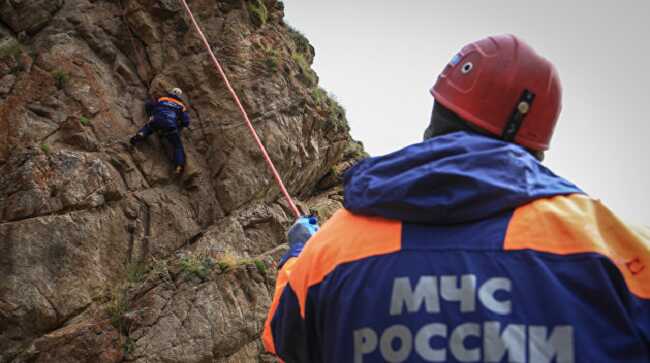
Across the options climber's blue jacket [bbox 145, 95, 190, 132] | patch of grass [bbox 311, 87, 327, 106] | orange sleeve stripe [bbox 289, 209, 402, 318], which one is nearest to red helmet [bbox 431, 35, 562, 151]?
orange sleeve stripe [bbox 289, 209, 402, 318]

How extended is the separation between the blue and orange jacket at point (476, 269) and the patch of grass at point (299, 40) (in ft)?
39.4

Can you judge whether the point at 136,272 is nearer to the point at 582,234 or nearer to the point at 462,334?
the point at 462,334

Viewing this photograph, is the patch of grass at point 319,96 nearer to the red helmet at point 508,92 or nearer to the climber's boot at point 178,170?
the climber's boot at point 178,170

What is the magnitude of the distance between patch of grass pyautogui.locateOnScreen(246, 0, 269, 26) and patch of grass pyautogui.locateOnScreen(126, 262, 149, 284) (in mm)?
6887

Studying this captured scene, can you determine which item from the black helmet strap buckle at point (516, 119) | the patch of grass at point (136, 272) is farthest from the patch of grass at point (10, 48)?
the black helmet strap buckle at point (516, 119)

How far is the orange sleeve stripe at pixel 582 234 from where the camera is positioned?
1.20m

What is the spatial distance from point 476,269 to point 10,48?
9.82 metres

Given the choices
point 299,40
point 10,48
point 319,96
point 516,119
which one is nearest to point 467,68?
point 516,119

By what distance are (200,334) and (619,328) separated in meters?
6.37

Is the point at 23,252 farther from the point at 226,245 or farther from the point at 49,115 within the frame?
the point at 226,245

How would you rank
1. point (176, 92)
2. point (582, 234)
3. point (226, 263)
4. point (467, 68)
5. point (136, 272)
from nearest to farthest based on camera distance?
point (582, 234), point (467, 68), point (136, 272), point (226, 263), point (176, 92)

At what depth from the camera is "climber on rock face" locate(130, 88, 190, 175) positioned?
839 cm

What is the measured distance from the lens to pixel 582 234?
1211 millimetres

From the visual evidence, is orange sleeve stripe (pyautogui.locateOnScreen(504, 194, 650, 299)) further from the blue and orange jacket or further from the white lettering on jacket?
the white lettering on jacket
